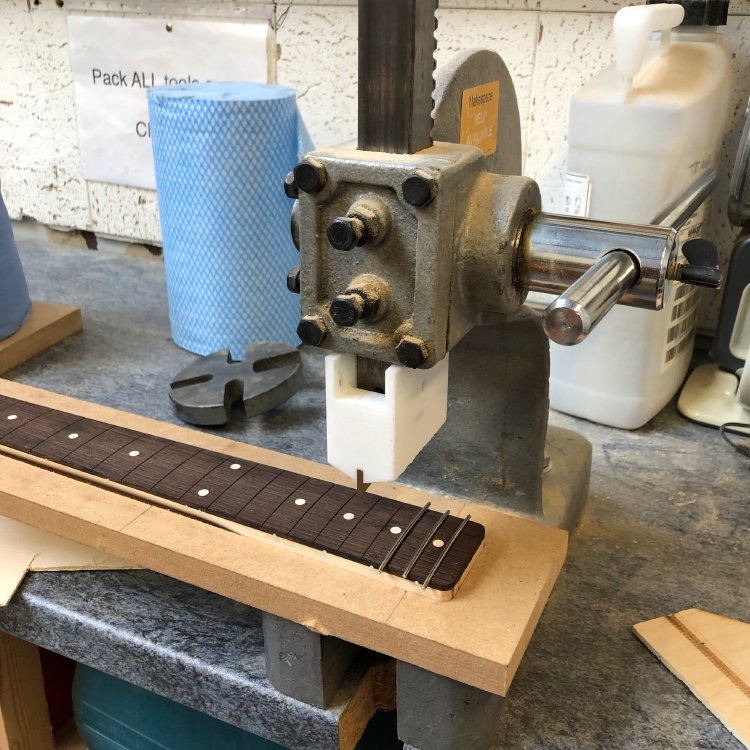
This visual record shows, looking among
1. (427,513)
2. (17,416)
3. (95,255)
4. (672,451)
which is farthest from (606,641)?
(95,255)

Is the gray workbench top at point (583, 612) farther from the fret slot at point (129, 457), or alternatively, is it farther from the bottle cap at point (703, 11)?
the bottle cap at point (703, 11)

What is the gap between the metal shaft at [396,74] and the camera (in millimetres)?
413

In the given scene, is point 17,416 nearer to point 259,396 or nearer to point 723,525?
point 259,396

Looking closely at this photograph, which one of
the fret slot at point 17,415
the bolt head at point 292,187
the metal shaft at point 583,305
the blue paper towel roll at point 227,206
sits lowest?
the fret slot at point 17,415

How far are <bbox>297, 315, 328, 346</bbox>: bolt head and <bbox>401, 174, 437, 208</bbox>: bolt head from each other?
0.31 feet

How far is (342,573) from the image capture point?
52cm

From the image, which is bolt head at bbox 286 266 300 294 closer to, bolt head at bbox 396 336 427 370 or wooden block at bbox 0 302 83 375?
bolt head at bbox 396 336 427 370

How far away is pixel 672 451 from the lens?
0.85 meters

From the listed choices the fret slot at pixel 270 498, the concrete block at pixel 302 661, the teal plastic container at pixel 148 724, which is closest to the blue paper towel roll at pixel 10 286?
the teal plastic container at pixel 148 724

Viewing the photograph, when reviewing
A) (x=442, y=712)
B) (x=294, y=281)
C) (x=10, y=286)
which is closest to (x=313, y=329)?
(x=294, y=281)

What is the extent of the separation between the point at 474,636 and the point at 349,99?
0.89m

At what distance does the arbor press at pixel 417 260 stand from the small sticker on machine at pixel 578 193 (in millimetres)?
256

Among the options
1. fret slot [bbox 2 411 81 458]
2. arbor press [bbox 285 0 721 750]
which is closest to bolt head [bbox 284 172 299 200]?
arbor press [bbox 285 0 721 750]

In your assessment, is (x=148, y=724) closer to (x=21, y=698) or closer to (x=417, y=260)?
(x=21, y=698)
